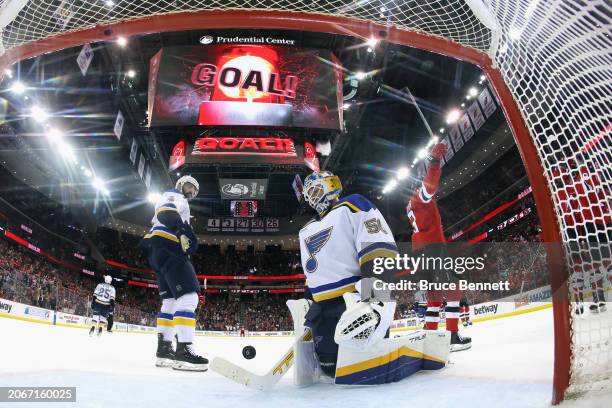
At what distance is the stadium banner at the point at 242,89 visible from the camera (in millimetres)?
7625

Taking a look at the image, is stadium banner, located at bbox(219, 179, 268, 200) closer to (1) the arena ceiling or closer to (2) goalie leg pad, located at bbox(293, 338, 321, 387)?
(1) the arena ceiling

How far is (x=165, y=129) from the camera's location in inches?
306

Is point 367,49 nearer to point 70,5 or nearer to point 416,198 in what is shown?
point 416,198

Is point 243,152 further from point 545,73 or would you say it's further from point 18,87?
point 545,73

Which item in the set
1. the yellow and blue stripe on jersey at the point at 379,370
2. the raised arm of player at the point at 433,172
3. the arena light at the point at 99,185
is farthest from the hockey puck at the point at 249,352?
the arena light at the point at 99,185

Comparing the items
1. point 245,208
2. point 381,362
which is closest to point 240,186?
point 245,208

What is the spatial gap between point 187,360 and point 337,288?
4.59 feet

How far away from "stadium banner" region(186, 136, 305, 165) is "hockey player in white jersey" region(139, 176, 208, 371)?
5.00 metres

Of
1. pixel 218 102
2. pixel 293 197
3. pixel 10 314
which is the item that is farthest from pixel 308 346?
pixel 293 197

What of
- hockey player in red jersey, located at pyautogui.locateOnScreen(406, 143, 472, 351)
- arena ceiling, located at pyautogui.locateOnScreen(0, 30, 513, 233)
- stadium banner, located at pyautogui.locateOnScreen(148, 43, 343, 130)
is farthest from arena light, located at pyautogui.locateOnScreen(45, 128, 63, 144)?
hockey player in red jersey, located at pyautogui.locateOnScreen(406, 143, 472, 351)

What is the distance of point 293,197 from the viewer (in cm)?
1888

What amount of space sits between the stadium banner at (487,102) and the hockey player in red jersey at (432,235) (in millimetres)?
8400

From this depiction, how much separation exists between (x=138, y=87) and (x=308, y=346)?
398 inches

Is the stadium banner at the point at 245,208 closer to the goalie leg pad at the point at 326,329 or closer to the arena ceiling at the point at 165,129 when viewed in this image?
the arena ceiling at the point at 165,129
